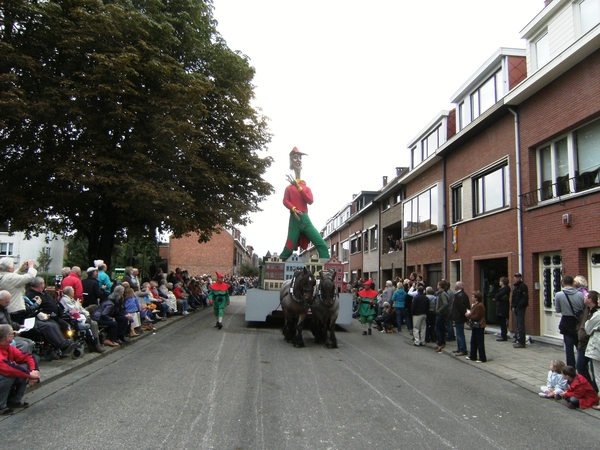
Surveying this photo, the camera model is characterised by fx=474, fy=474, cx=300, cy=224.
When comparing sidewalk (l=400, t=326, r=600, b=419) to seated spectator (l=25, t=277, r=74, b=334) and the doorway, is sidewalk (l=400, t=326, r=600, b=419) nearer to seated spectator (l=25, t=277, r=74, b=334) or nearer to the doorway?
the doorway

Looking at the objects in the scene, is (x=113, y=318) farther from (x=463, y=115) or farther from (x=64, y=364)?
(x=463, y=115)

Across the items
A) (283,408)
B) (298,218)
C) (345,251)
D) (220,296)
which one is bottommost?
(283,408)

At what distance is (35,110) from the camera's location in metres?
13.5

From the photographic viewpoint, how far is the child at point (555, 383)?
6.96 meters

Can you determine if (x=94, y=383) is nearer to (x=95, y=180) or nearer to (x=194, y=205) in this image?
(x=95, y=180)

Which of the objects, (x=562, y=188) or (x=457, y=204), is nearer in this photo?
(x=562, y=188)

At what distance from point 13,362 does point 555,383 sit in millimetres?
7364

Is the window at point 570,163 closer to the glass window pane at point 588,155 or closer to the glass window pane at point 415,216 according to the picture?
the glass window pane at point 588,155

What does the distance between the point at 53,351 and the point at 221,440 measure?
15.9ft

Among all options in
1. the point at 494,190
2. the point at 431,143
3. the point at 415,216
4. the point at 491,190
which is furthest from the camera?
the point at 415,216

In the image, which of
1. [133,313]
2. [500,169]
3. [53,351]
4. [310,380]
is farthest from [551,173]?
[53,351]

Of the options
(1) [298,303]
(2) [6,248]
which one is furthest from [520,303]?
(2) [6,248]

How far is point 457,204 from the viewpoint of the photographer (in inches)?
757

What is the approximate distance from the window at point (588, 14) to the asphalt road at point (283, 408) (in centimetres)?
837
